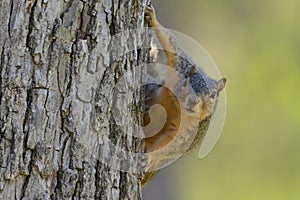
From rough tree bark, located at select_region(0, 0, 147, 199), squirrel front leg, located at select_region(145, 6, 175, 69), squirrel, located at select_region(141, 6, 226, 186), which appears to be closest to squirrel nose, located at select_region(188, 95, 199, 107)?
squirrel, located at select_region(141, 6, 226, 186)

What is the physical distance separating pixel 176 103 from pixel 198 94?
59 millimetres

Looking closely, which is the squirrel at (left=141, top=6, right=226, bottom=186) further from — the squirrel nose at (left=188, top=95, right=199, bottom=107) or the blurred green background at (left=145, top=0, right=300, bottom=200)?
the blurred green background at (left=145, top=0, right=300, bottom=200)

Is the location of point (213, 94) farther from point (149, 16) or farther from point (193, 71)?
point (149, 16)

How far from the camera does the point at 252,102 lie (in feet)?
17.8

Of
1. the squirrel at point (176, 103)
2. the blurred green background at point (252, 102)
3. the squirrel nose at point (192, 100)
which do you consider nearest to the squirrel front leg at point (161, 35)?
the squirrel at point (176, 103)

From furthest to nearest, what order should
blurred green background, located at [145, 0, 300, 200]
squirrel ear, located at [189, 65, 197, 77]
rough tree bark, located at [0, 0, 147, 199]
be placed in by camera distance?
Result: blurred green background, located at [145, 0, 300, 200] → squirrel ear, located at [189, 65, 197, 77] → rough tree bark, located at [0, 0, 147, 199]

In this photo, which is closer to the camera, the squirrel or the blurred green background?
the squirrel

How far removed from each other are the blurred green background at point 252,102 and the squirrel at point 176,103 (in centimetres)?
299

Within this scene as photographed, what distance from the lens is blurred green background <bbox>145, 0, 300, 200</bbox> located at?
526 cm

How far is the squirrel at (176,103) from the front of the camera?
6.36ft

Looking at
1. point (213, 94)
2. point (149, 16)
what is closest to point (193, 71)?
point (213, 94)

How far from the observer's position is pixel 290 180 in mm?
5711

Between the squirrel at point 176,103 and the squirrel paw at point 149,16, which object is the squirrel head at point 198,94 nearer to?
the squirrel at point 176,103

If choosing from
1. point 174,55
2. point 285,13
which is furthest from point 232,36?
point 174,55
